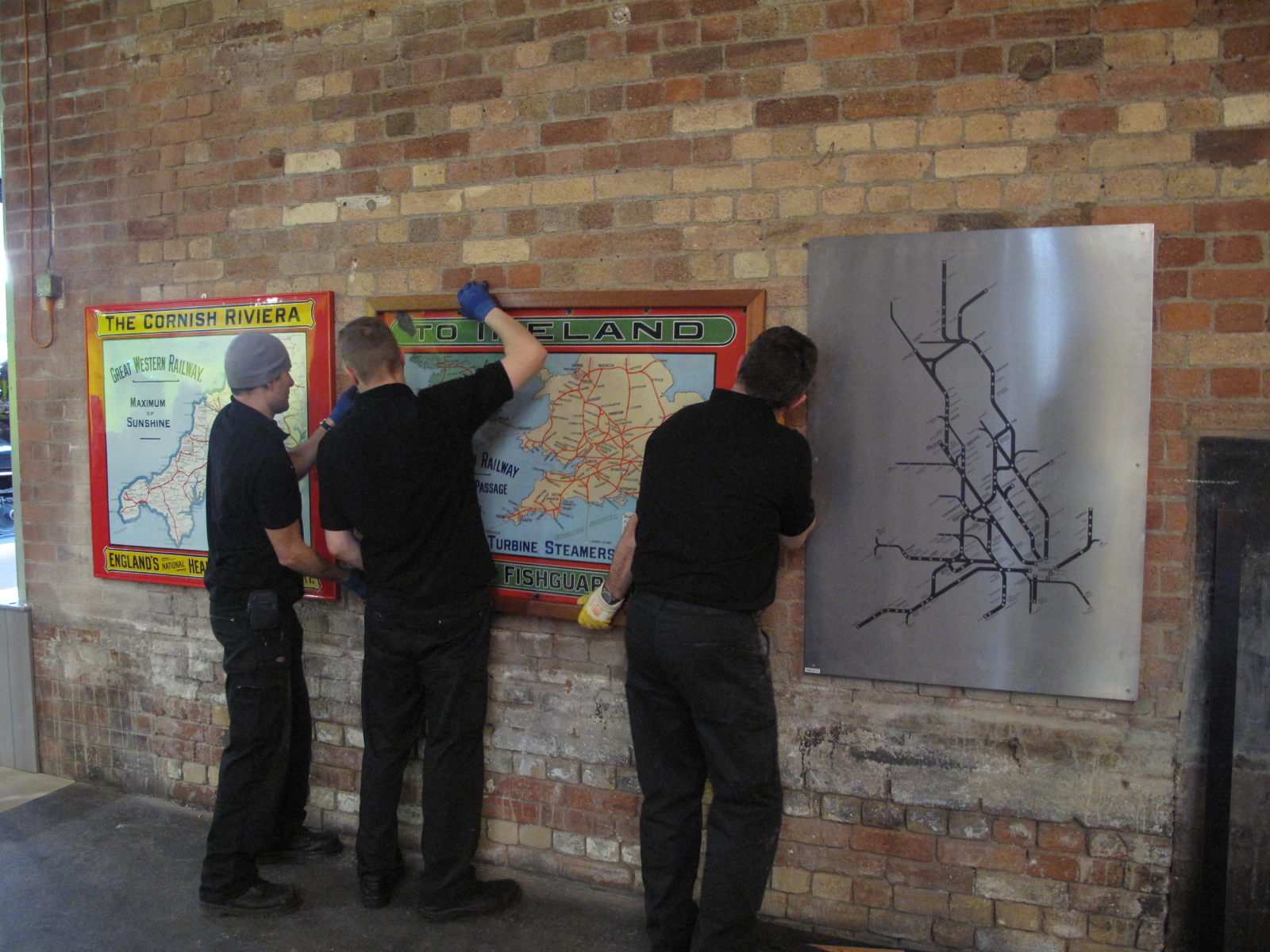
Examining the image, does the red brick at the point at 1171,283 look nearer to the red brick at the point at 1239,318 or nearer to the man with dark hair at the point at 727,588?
the red brick at the point at 1239,318

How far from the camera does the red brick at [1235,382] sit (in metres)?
2.40

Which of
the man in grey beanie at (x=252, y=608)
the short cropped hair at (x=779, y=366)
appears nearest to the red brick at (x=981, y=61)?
the short cropped hair at (x=779, y=366)

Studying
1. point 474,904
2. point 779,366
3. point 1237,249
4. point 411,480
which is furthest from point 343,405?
point 1237,249

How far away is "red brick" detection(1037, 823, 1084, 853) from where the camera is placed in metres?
2.58

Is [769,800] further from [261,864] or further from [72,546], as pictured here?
[72,546]

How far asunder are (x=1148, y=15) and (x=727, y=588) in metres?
2.11

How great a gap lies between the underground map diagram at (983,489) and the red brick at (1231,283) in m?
0.59

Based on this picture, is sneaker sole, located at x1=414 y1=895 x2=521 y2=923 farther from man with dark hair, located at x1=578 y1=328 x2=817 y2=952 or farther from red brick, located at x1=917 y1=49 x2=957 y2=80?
red brick, located at x1=917 y1=49 x2=957 y2=80

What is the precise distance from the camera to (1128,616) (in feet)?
8.21

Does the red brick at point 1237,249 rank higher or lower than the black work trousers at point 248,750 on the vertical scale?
higher

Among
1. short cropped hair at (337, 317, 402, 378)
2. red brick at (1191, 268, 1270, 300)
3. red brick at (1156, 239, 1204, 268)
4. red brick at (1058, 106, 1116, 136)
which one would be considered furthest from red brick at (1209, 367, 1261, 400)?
short cropped hair at (337, 317, 402, 378)

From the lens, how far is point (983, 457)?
2.59 meters

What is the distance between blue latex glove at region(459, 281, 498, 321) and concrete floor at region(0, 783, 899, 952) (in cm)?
215

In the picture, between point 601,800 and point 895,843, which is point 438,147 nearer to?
point 601,800
